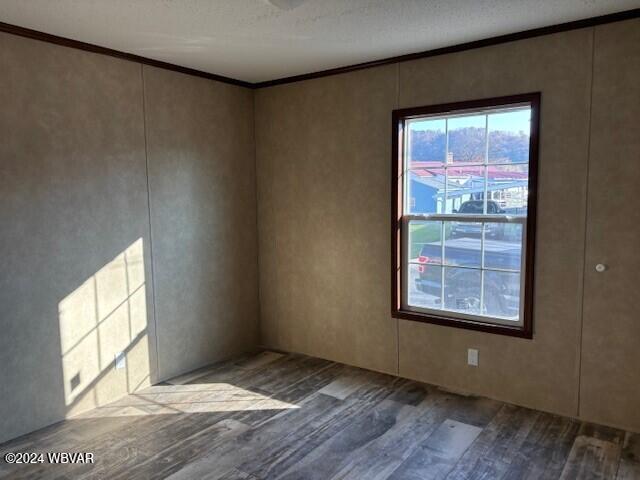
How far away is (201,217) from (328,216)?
1089mm

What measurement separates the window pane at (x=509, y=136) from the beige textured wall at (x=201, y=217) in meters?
2.22

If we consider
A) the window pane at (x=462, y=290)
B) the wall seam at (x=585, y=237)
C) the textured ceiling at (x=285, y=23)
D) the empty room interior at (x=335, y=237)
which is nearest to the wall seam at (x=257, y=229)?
the empty room interior at (x=335, y=237)

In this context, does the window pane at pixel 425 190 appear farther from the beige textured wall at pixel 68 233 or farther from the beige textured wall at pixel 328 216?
the beige textured wall at pixel 68 233

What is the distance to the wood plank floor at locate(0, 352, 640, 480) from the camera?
2621mm

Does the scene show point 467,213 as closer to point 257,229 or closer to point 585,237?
point 585,237

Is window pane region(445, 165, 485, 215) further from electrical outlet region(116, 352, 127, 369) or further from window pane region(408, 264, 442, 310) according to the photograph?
electrical outlet region(116, 352, 127, 369)

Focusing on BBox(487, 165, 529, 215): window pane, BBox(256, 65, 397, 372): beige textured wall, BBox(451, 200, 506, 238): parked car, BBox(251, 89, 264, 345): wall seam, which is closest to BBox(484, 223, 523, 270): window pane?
BBox(451, 200, 506, 238): parked car

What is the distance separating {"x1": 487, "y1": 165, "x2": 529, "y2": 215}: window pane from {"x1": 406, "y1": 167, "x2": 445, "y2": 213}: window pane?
1.20ft

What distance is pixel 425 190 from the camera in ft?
12.0

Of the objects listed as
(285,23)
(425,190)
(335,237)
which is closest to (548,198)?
(425,190)

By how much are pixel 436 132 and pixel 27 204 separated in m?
2.81

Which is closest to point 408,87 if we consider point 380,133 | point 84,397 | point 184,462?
point 380,133

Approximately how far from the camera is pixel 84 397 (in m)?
3.36

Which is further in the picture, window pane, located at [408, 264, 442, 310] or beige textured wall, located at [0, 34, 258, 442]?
window pane, located at [408, 264, 442, 310]
